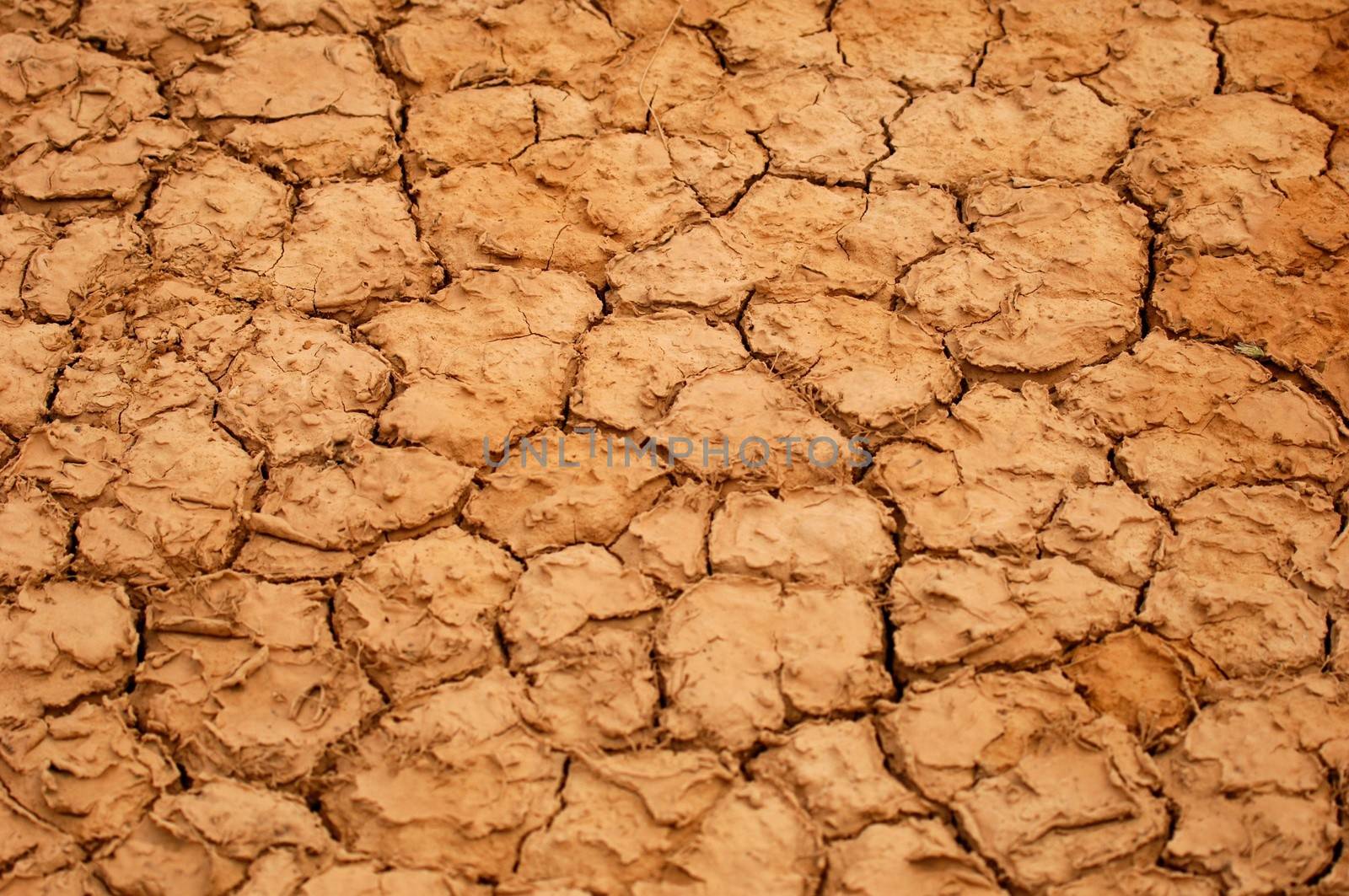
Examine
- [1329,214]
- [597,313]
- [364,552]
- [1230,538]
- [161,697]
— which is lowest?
[161,697]

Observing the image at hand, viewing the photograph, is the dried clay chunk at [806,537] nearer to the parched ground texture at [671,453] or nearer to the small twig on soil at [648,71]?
the parched ground texture at [671,453]

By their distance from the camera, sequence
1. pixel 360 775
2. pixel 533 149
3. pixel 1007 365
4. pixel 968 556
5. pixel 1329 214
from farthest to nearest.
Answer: pixel 533 149 < pixel 1329 214 < pixel 1007 365 < pixel 968 556 < pixel 360 775

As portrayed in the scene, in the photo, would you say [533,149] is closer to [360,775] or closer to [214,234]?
[214,234]

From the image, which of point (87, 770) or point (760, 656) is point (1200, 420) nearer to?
point (760, 656)

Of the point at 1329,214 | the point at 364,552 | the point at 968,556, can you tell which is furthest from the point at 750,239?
the point at 1329,214

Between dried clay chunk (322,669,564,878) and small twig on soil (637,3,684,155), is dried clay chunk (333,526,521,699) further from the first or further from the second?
small twig on soil (637,3,684,155)

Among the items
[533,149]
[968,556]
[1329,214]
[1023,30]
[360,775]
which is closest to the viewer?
[360,775]

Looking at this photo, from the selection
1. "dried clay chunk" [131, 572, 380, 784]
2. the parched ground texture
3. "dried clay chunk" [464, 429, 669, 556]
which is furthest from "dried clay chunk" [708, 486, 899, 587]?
"dried clay chunk" [131, 572, 380, 784]
